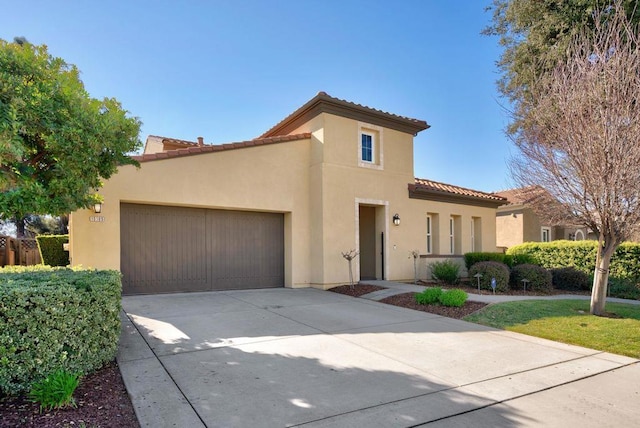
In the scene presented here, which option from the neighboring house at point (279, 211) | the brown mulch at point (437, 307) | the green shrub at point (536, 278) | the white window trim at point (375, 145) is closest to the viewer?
the brown mulch at point (437, 307)

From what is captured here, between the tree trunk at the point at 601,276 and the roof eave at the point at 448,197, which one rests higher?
the roof eave at the point at 448,197

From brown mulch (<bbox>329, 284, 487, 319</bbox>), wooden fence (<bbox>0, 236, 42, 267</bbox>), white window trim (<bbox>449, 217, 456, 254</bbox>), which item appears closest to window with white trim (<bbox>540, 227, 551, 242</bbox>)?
white window trim (<bbox>449, 217, 456, 254</bbox>)

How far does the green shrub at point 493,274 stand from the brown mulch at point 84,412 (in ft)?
35.6

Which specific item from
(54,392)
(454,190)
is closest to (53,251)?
(54,392)

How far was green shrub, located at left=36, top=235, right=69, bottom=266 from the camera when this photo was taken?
1428 cm

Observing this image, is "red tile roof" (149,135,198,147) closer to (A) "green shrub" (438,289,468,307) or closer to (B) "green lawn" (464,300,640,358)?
(A) "green shrub" (438,289,468,307)

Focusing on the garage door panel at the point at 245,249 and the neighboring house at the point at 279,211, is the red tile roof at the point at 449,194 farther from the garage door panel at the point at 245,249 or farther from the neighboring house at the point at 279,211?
the garage door panel at the point at 245,249

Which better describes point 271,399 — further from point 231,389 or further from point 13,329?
point 13,329

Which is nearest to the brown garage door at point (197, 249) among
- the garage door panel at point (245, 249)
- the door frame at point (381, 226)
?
Answer: the garage door panel at point (245, 249)

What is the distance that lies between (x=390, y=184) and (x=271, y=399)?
35.7 feet

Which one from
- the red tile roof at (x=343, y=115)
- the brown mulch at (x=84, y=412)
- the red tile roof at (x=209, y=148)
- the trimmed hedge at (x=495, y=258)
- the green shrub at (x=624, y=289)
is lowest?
the green shrub at (x=624, y=289)

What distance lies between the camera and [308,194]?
42.1 feet

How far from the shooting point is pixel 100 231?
30.7 feet

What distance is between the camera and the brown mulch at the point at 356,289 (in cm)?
1105
